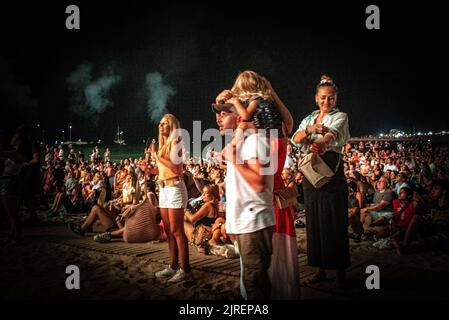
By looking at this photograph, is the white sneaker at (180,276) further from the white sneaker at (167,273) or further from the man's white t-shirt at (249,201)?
the man's white t-shirt at (249,201)

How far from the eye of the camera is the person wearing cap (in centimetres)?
225

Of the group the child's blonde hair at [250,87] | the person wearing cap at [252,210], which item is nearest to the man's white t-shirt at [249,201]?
the person wearing cap at [252,210]

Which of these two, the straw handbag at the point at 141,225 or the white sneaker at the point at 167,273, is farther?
the straw handbag at the point at 141,225

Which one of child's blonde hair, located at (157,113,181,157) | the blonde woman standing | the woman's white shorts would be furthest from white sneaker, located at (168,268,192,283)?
child's blonde hair, located at (157,113,181,157)

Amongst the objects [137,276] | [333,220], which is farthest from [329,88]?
[137,276]

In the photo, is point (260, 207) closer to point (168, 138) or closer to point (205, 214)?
point (168, 138)

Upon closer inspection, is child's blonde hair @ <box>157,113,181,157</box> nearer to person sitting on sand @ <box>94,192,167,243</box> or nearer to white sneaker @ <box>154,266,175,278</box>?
white sneaker @ <box>154,266,175,278</box>

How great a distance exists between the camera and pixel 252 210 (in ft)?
7.47

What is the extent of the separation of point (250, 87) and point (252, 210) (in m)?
0.97

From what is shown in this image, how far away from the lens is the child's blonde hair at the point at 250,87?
7.96 feet

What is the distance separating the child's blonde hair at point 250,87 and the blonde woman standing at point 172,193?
1.52 m

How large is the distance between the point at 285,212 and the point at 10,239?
579 cm

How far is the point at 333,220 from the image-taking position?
3365mm

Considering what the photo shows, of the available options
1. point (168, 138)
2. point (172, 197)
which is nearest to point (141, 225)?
point (172, 197)
